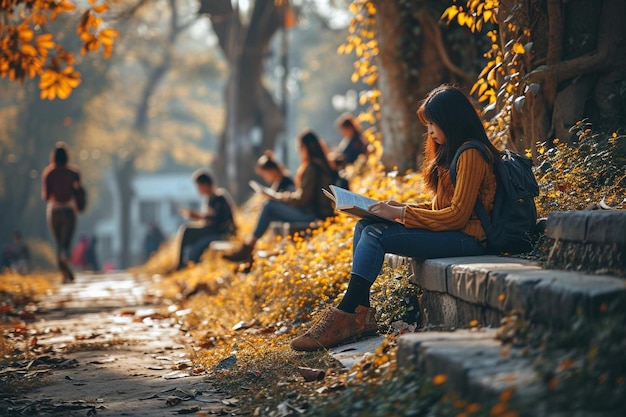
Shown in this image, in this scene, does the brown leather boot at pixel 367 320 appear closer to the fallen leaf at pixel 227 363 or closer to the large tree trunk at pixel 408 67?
the fallen leaf at pixel 227 363

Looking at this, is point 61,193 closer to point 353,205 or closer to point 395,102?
point 395,102

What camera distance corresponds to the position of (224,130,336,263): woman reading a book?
1155 cm

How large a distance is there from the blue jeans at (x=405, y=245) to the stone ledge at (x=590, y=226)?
0.96m

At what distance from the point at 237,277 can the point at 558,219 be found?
680cm

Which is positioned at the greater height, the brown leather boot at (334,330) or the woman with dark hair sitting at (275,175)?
the woman with dark hair sitting at (275,175)

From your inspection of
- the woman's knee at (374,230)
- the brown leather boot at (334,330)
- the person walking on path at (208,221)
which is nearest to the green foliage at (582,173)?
the woman's knee at (374,230)

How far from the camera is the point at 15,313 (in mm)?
10828

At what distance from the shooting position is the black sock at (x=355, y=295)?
6234 millimetres

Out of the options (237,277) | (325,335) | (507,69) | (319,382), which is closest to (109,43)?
(237,277)

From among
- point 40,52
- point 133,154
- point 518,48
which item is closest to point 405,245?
point 518,48

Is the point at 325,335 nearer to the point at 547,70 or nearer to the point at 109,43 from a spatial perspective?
the point at 547,70

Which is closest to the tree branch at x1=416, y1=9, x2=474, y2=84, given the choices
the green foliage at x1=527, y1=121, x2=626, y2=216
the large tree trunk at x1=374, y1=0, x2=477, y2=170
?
the large tree trunk at x1=374, y1=0, x2=477, y2=170

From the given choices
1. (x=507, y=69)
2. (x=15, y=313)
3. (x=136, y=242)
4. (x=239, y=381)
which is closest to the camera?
(x=239, y=381)

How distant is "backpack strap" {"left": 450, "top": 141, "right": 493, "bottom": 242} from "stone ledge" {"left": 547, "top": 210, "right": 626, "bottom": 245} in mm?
900
